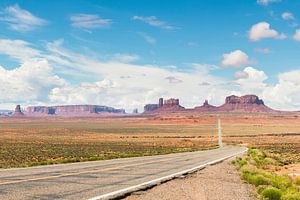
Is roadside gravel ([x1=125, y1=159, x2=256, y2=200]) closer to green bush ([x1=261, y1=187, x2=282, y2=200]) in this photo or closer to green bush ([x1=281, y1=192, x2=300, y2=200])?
green bush ([x1=261, y1=187, x2=282, y2=200])

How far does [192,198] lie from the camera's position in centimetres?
1107

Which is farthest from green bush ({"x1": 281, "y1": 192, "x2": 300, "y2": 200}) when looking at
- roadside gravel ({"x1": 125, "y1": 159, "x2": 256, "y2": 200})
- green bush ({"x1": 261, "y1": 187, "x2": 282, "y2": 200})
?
roadside gravel ({"x1": 125, "y1": 159, "x2": 256, "y2": 200})

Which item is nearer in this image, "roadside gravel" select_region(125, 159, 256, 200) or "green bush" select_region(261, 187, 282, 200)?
"roadside gravel" select_region(125, 159, 256, 200)

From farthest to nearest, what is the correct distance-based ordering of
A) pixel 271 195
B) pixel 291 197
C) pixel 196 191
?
pixel 196 191 < pixel 271 195 < pixel 291 197

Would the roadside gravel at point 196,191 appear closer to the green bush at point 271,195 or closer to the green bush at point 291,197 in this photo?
the green bush at point 271,195

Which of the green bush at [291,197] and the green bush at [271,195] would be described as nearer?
the green bush at [291,197]

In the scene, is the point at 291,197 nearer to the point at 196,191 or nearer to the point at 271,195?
the point at 271,195

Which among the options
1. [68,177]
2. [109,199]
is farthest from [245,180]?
[109,199]

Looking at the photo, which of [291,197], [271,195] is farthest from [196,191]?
[291,197]

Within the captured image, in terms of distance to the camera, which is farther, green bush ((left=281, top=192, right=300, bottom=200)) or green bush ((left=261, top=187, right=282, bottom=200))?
green bush ((left=261, top=187, right=282, bottom=200))

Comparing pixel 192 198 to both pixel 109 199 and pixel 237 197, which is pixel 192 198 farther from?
pixel 109 199

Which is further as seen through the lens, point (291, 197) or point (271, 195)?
point (271, 195)

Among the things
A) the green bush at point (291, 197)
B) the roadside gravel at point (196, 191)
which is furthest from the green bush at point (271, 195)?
the roadside gravel at point (196, 191)

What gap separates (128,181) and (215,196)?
3904mm
